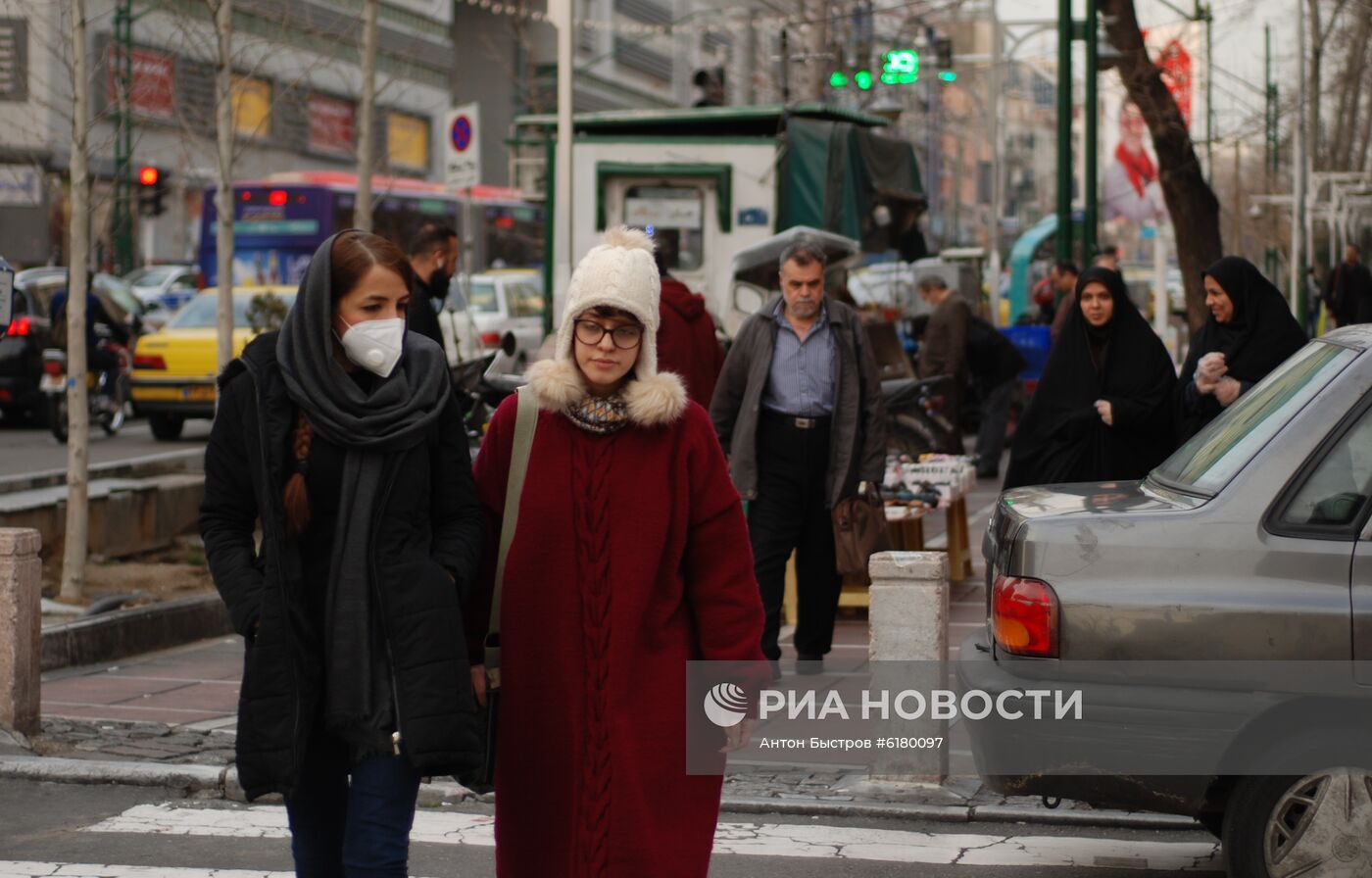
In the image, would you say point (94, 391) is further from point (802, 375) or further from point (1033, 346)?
point (802, 375)

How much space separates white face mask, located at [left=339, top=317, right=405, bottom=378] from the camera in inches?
160

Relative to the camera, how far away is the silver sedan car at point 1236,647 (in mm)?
4785

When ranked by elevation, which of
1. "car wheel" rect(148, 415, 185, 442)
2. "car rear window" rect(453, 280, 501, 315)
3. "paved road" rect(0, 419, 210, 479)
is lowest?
"paved road" rect(0, 419, 210, 479)

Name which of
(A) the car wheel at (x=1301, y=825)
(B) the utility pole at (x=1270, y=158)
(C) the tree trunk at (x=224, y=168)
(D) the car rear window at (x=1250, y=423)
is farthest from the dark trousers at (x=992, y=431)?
(B) the utility pole at (x=1270, y=158)

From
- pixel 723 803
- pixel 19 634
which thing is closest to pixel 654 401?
pixel 723 803

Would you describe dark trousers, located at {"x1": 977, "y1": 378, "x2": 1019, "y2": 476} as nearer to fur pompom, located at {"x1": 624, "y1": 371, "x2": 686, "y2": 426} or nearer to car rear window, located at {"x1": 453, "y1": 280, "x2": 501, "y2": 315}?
car rear window, located at {"x1": 453, "y1": 280, "x2": 501, "y2": 315}

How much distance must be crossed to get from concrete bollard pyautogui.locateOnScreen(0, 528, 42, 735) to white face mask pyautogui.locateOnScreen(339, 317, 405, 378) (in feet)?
13.0

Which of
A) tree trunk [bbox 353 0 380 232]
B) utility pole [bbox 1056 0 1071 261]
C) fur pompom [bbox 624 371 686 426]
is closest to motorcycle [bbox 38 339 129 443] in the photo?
tree trunk [bbox 353 0 380 232]

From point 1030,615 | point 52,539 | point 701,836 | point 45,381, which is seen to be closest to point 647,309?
point 701,836

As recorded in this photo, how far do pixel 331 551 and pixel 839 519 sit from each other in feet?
14.0

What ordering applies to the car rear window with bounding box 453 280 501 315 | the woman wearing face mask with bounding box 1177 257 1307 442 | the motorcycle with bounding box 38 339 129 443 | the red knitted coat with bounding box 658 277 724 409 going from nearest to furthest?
1. the woman wearing face mask with bounding box 1177 257 1307 442
2. the red knitted coat with bounding box 658 277 724 409
3. the motorcycle with bounding box 38 339 129 443
4. the car rear window with bounding box 453 280 501 315

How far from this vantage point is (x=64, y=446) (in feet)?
69.4

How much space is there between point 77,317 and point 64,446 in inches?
442

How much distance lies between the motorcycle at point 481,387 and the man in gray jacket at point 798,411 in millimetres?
2498
